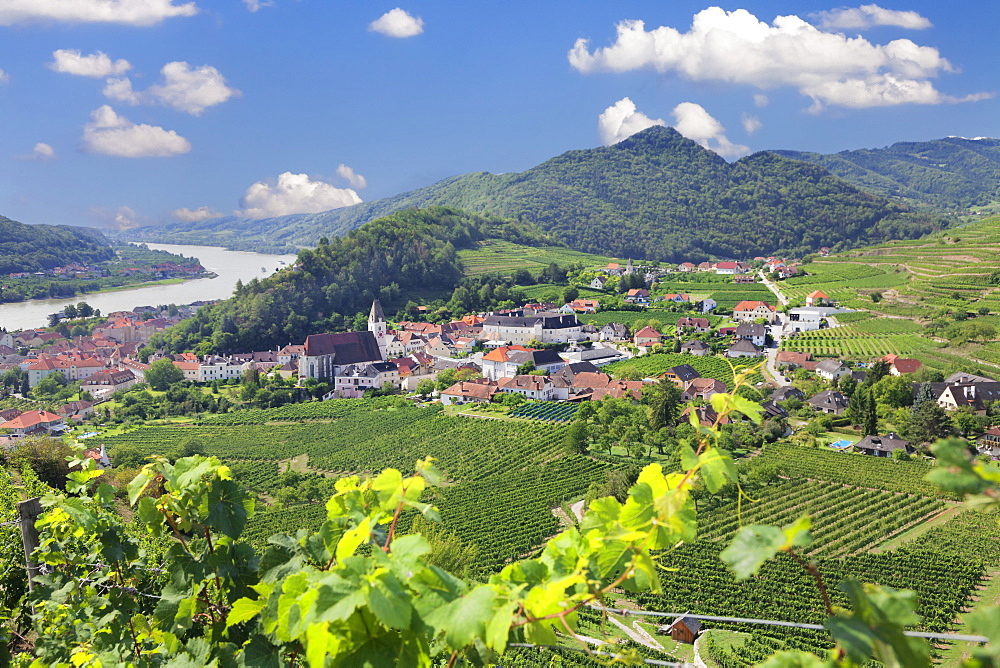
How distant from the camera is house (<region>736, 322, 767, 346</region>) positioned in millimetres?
41438

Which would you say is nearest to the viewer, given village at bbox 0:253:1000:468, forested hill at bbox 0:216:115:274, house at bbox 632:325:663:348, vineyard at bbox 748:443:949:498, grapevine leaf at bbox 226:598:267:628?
grapevine leaf at bbox 226:598:267:628

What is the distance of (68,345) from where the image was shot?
49688mm

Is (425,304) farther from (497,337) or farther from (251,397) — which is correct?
(251,397)

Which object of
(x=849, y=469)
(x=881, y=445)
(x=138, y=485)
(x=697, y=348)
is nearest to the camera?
(x=138, y=485)

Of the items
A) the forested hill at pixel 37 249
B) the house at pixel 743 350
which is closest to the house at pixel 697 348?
the house at pixel 743 350

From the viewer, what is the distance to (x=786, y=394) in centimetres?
3036

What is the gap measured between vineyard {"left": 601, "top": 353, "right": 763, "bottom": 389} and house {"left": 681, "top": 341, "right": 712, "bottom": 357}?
674mm

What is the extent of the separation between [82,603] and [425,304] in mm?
55164

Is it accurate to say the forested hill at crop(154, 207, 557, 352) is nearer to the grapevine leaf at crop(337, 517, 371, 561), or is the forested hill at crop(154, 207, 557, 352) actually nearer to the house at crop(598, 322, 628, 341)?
the house at crop(598, 322, 628, 341)

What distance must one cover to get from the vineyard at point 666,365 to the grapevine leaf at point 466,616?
110 ft

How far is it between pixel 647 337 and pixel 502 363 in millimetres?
11426

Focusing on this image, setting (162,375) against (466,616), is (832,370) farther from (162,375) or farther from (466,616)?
(162,375)

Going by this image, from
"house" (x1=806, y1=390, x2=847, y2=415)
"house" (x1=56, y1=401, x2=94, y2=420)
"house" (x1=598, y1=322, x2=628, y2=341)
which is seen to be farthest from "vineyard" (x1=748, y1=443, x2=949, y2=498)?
"house" (x1=56, y1=401, x2=94, y2=420)

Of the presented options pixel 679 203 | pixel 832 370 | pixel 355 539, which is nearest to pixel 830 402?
pixel 832 370
